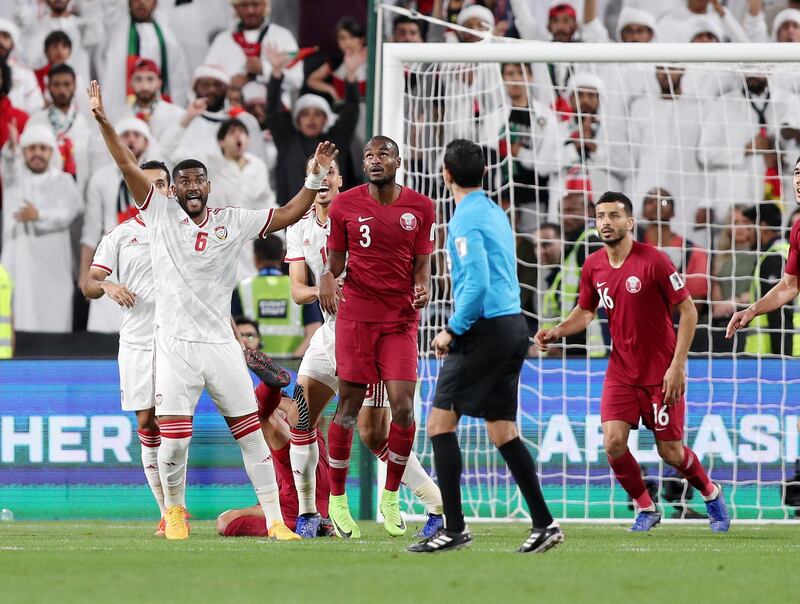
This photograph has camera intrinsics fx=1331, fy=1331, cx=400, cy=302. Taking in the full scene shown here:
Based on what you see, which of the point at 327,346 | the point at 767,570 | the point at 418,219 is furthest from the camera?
the point at 327,346

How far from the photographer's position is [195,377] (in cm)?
784

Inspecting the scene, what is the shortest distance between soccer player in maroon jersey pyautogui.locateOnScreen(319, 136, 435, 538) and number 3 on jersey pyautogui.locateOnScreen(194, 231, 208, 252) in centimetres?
74

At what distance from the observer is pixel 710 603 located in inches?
195

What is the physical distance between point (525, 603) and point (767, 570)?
1743mm

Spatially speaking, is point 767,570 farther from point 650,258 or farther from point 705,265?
point 705,265

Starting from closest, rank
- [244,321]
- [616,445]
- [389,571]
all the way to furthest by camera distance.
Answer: [389,571] < [616,445] < [244,321]

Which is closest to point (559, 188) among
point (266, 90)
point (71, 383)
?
point (266, 90)

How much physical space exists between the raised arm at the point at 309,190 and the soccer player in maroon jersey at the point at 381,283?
0.23 metres

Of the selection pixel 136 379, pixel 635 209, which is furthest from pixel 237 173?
pixel 136 379

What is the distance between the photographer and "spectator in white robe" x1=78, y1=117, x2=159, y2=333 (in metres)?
14.7

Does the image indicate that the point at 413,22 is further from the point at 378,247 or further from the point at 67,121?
the point at 378,247

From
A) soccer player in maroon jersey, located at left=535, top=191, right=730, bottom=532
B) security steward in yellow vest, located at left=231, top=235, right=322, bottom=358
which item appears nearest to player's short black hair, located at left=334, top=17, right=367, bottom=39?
security steward in yellow vest, located at left=231, top=235, right=322, bottom=358

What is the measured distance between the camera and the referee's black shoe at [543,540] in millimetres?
Result: 6586

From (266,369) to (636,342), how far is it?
2431mm
